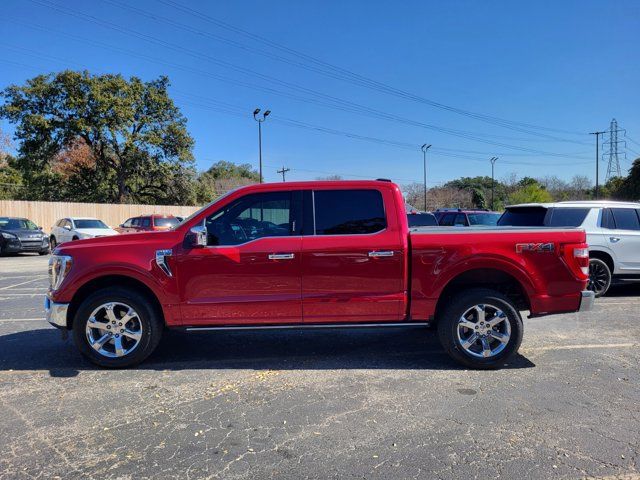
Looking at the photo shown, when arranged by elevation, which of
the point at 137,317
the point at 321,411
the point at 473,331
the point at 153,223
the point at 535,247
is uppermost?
the point at 153,223

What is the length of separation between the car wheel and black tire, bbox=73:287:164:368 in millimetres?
7793

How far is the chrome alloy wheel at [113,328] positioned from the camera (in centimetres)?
489

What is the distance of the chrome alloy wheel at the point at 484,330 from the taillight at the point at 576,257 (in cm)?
91

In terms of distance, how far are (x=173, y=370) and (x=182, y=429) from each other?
142 cm

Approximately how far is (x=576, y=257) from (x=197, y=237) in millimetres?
3979

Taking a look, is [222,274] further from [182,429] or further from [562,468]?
[562,468]

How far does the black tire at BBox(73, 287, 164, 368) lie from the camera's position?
16.0 ft

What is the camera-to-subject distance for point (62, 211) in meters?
31.1

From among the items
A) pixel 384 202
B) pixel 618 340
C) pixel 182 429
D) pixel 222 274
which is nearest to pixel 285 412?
pixel 182 429

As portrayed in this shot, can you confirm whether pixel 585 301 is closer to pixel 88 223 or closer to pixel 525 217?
pixel 525 217

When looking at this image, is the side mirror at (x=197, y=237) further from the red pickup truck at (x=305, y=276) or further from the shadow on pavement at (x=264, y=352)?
the shadow on pavement at (x=264, y=352)

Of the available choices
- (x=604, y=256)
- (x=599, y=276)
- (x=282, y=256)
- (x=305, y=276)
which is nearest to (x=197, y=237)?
(x=282, y=256)

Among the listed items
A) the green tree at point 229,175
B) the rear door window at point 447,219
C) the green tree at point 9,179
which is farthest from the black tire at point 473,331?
the green tree at point 229,175

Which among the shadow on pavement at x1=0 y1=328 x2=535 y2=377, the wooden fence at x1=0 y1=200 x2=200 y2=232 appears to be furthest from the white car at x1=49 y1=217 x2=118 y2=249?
the shadow on pavement at x1=0 y1=328 x2=535 y2=377
